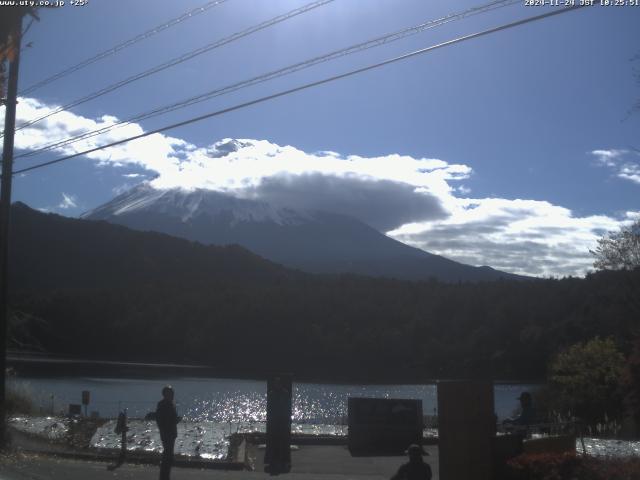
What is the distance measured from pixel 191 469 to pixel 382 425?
685 centimetres

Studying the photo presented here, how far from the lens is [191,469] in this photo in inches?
565

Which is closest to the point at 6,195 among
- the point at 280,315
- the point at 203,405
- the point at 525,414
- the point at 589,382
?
the point at 525,414

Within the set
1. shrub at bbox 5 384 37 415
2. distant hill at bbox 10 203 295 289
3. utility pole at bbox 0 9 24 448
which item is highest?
distant hill at bbox 10 203 295 289

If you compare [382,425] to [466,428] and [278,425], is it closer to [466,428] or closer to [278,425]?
[278,425]

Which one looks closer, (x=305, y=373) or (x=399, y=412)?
(x=399, y=412)

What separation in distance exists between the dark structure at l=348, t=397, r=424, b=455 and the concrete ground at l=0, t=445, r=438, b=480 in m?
1.08

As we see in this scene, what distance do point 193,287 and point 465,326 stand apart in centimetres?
2882

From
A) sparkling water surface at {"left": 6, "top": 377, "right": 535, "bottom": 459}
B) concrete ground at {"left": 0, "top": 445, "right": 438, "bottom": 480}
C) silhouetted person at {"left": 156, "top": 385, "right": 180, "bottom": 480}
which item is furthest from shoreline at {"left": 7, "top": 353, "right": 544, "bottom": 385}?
silhouetted person at {"left": 156, "top": 385, "right": 180, "bottom": 480}

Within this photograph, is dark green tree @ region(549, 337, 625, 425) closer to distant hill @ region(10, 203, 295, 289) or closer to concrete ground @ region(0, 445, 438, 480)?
concrete ground @ region(0, 445, 438, 480)

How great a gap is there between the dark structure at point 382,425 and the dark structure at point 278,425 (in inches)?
195

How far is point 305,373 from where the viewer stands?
66188 millimetres

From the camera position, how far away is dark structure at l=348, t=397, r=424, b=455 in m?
19.7

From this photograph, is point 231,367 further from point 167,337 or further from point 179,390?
point 179,390

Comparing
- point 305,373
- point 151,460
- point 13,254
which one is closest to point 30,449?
point 151,460
